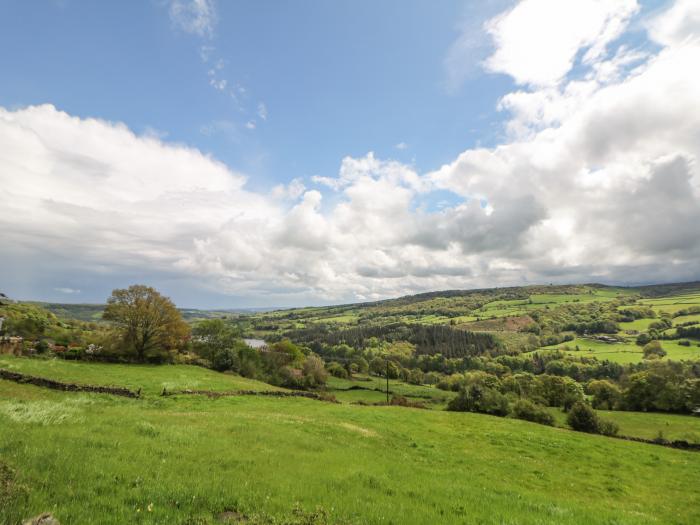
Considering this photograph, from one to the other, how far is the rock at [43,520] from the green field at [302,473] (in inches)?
21.1

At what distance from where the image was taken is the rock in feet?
18.0

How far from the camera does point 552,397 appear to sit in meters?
75.8

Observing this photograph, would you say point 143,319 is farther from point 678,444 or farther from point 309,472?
point 678,444

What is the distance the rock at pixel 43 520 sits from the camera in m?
5.49

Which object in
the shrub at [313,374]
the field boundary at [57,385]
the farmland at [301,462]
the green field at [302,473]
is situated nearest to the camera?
the green field at [302,473]

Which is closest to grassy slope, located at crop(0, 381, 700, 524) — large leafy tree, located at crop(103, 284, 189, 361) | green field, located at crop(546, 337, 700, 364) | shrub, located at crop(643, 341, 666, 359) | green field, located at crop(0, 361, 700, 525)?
green field, located at crop(0, 361, 700, 525)

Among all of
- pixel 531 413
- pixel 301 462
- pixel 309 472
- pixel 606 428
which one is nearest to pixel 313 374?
pixel 531 413

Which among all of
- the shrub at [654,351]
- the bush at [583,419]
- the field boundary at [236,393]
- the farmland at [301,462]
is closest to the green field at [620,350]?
the shrub at [654,351]

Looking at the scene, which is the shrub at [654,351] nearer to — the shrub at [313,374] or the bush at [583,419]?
the bush at [583,419]

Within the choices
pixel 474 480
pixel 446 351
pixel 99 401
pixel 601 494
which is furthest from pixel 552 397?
pixel 446 351

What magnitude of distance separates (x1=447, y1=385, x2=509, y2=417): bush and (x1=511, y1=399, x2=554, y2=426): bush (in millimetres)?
1311

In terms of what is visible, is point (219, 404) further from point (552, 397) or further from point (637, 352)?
point (637, 352)

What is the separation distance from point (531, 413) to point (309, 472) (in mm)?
43401

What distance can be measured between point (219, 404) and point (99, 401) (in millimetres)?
9163
